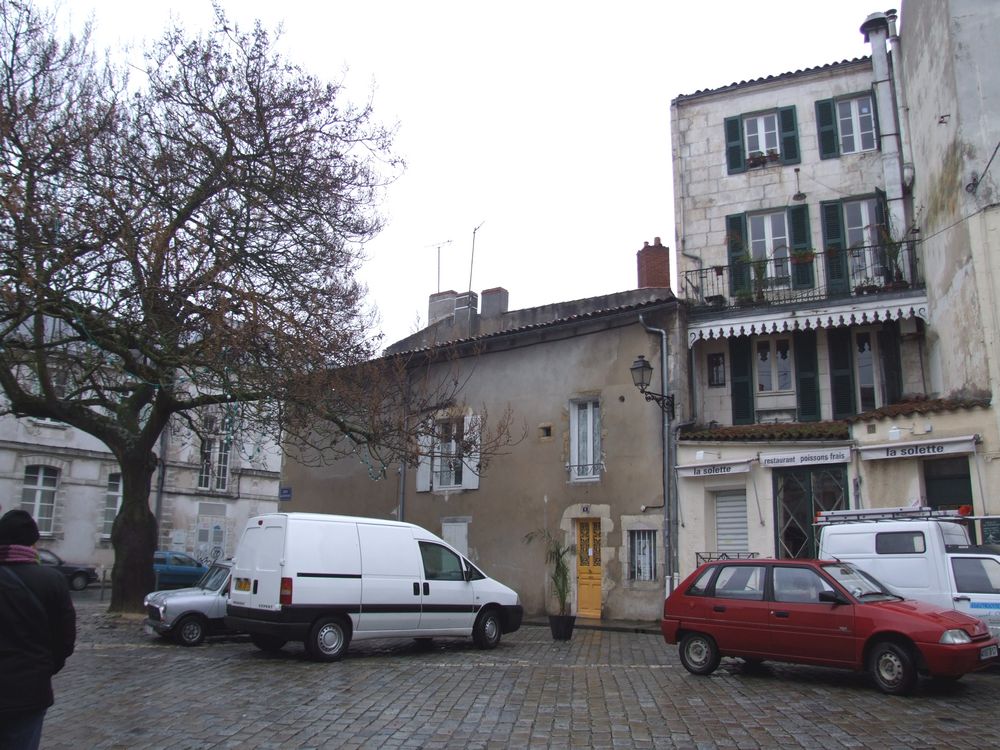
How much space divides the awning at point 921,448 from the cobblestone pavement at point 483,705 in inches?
195

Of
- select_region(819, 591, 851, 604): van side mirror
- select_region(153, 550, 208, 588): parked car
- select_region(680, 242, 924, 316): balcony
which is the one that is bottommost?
select_region(153, 550, 208, 588): parked car

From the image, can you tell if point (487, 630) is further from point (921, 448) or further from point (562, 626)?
point (921, 448)

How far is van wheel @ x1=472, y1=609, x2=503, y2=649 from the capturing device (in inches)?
524

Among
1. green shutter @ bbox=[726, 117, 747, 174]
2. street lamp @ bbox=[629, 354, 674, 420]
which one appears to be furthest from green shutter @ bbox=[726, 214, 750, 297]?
street lamp @ bbox=[629, 354, 674, 420]

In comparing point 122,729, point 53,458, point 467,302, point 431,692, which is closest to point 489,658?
point 431,692

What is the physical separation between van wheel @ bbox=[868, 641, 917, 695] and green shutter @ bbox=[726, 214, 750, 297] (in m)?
11.4

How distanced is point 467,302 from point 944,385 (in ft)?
43.7

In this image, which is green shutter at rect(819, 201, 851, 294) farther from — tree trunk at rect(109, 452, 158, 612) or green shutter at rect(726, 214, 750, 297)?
tree trunk at rect(109, 452, 158, 612)

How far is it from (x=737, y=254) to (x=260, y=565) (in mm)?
13548

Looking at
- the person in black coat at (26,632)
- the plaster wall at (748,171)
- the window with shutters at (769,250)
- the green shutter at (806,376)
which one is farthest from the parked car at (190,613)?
the window with shutters at (769,250)

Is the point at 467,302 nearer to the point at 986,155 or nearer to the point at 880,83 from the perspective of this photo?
the point at 880,83

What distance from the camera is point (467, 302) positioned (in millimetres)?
25391

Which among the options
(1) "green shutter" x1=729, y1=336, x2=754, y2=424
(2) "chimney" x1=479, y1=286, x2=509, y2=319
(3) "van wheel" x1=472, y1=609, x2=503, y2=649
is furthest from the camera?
(2) "chimney" x1=479, y1=286, x2=509, y2=319

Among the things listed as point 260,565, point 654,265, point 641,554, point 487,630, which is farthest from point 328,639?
point 654,265
